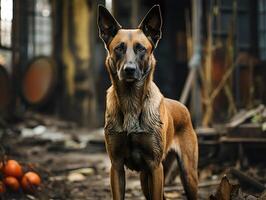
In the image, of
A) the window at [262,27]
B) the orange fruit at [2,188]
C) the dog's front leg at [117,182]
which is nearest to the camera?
the dog's front leg at [117,182]

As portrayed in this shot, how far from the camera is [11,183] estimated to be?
581 cm

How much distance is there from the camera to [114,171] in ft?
13.8

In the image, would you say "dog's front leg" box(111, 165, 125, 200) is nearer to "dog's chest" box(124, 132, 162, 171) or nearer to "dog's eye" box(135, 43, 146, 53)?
"dog's chest" box(124, 132, 162, 171)

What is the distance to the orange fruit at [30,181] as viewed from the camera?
19.6ft

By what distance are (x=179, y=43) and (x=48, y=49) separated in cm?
396

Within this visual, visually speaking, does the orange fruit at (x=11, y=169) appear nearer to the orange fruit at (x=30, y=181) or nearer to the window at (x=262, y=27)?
the orange fruit at (x=30, y=181)

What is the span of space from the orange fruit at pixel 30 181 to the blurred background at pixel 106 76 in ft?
2.05

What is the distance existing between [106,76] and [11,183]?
699 cm

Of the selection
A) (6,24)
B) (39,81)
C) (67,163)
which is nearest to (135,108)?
(67,163)

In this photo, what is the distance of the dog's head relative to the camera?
3857 millimetres

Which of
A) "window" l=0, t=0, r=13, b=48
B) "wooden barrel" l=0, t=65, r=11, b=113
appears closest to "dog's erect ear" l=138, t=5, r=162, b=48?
"wooden barrel" l=0, t=65, r=11, b=113

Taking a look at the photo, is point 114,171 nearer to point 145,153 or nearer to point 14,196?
point 145,153

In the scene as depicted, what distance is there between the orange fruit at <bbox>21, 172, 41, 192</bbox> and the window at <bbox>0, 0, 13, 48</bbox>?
666cm

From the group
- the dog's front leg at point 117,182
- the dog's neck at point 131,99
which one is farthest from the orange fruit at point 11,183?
the dog's neck at point 131,99
